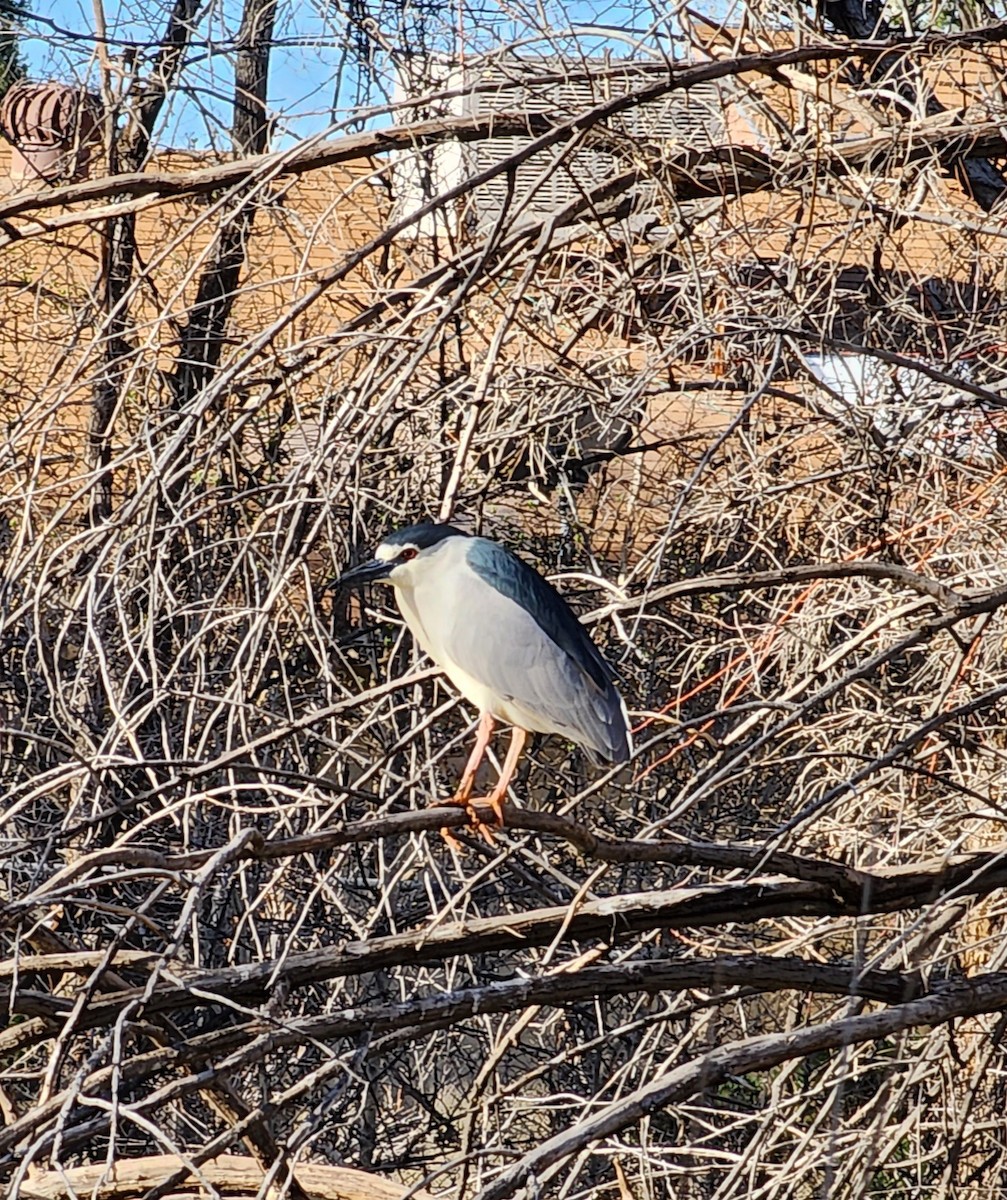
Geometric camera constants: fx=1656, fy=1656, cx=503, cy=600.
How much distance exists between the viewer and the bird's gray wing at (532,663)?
3.68m

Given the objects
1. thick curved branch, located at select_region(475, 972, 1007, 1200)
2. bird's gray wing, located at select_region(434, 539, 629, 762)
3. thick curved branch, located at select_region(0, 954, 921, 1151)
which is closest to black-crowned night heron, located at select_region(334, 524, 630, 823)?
bird's gray wing, located at select_region(434, 539, 629, 762)

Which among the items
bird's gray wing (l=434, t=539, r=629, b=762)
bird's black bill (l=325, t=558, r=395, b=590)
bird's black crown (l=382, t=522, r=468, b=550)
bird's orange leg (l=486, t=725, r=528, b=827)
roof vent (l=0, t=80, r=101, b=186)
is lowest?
bird's orange leg (l=486, t=725, r=528, b=827)

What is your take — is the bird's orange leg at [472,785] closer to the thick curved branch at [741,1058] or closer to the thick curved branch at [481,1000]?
the thick curved branch at [481,1000]

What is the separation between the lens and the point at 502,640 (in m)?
3.68

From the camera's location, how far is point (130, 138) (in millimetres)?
5730

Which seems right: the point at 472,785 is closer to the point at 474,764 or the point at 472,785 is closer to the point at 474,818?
the point at 474,764

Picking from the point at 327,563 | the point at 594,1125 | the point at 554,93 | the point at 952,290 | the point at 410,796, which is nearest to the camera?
the point at 594,1125

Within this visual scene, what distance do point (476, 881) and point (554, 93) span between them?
2.56 m

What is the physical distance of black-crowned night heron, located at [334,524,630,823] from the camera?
3.68m

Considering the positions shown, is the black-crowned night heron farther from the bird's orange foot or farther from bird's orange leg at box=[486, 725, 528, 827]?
the bird's orange foot

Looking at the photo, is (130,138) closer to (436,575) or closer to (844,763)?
(436,575)

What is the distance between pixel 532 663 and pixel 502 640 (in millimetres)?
87

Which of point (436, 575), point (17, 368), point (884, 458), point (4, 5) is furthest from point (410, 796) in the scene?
point (4, 5)

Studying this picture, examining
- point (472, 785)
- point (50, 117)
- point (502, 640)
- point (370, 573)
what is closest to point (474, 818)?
point (472, 785)
